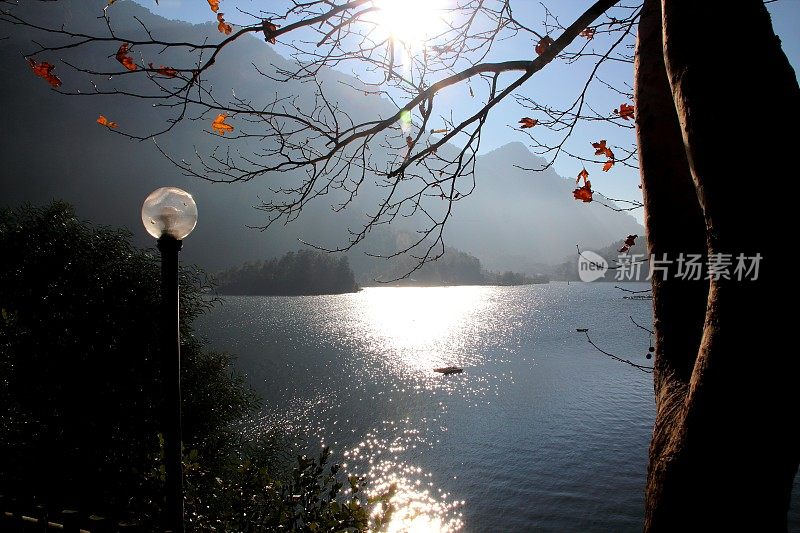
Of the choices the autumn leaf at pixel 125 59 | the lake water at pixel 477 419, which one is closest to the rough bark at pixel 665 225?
the autumn leaf at pixel 125 59

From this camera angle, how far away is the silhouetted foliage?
14725cm

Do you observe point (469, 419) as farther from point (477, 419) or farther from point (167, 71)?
point (167, 71)

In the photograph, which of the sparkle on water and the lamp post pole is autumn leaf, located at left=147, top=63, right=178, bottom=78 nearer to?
the lamp post pole

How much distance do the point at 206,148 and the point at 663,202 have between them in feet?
695

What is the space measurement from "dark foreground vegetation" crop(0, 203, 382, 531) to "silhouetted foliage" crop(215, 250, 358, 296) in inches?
5261

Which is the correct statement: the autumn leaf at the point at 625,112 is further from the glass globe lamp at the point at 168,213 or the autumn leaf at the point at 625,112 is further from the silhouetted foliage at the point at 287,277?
the silhouetted foliage at the point at 287,277

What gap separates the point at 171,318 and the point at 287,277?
486 ft

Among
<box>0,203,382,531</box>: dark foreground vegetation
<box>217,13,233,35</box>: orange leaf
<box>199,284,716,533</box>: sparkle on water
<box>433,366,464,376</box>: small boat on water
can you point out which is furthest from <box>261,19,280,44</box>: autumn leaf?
<box>433,366,464,376</box>: small boat on water

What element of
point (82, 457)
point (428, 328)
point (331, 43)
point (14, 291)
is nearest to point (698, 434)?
point (331, 43)

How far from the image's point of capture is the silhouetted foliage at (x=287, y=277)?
147250mm

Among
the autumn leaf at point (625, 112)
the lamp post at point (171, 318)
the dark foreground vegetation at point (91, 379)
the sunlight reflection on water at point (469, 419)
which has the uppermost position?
the autumn leaf at point (625, 112)

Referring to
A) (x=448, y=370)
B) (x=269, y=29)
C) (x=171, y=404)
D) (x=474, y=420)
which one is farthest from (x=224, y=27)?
(x=448, y=370)

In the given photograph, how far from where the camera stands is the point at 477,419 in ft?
98.6

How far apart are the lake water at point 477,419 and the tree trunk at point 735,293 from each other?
Answer: 5.18 meters
